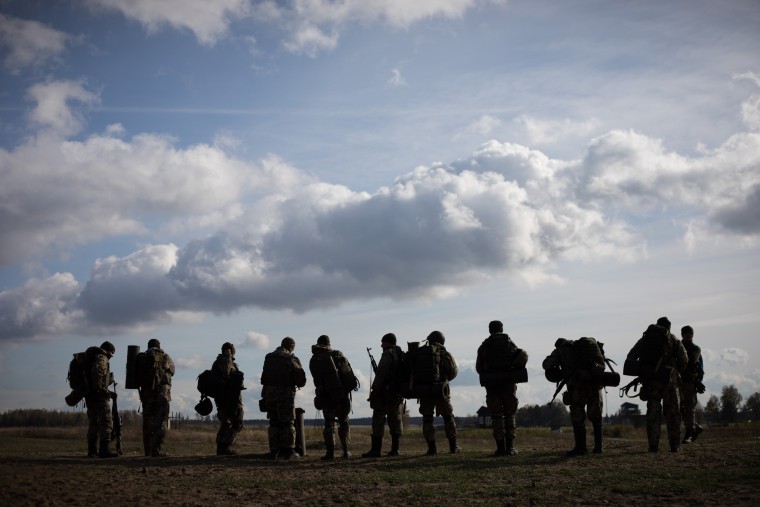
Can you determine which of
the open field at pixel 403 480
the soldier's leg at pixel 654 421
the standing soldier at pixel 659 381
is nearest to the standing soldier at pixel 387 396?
the open field at pixel 403 480

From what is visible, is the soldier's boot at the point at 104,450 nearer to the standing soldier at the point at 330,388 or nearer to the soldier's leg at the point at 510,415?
the standing soldier at the point at 330,388

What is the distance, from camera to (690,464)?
1393cm

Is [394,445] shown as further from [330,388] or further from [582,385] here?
[582,385]

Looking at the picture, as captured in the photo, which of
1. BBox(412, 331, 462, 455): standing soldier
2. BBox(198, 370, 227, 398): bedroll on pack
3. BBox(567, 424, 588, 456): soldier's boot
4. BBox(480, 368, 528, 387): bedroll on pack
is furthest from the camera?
BBox(198, 370, 227, 398): bedroll on pack

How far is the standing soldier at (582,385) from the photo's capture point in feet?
52.8

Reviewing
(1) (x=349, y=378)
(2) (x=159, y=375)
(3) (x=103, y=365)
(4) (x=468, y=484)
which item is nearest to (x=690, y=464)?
(4) (x=468, y=484)

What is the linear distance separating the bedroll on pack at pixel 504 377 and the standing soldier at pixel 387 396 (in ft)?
6.28

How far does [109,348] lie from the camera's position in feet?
57.5

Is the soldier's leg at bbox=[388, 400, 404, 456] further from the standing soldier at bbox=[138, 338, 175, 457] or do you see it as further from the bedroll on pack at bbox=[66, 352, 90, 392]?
the bedroll on pack at bbox=[66, 352, 90, 392]

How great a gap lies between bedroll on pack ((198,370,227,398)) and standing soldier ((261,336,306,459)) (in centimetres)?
111

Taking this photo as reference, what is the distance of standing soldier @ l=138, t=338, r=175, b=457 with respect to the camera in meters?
17.2

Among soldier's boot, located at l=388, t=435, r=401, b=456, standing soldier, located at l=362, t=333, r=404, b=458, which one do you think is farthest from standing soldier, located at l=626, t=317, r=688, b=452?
soldier's boot, located at l=388, t=435, r=401, b=456

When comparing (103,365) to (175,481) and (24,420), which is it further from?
(24,420)

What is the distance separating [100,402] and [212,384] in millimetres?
2487
